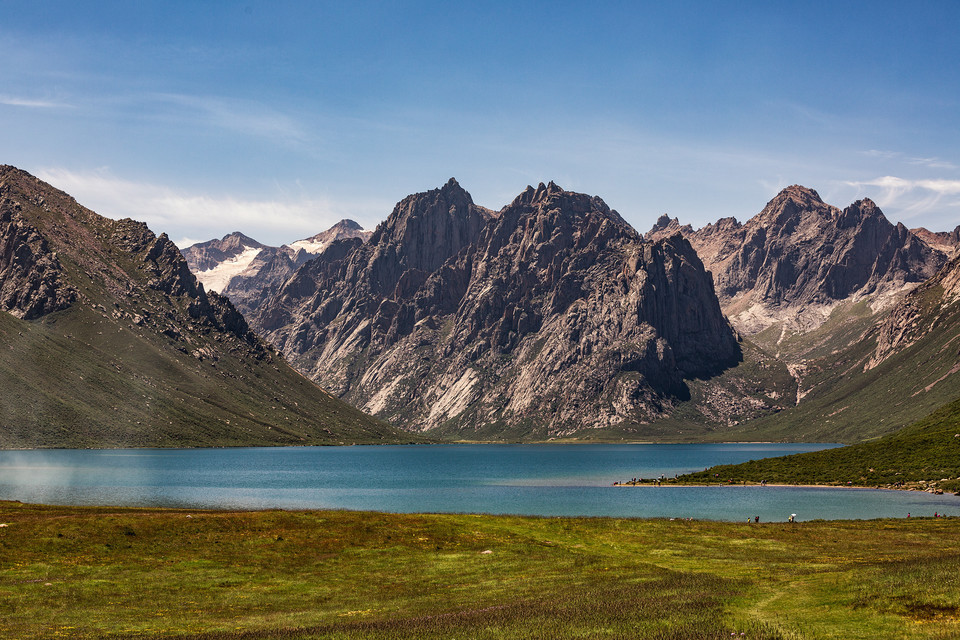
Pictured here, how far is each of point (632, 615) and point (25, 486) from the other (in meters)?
153

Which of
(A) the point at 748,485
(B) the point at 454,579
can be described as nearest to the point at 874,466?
(A) the point at 748,485

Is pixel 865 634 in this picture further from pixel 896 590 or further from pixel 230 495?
pixel 230 495

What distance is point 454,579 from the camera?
5109 cm

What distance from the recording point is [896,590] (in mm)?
38406

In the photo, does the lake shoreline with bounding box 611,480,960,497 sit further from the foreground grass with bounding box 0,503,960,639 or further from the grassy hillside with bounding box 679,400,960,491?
the foreground grass with bounding box 0,503,960,639

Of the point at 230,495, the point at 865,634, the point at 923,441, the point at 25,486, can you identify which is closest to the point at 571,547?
the point at 865,634

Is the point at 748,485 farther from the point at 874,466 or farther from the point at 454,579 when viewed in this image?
the point at 454,579

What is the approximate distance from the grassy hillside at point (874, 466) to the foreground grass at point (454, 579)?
85.5m

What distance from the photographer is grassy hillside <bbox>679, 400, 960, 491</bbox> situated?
155 meters

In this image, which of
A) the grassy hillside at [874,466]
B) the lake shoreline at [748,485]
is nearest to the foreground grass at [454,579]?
the lake shoreline at [748,485]

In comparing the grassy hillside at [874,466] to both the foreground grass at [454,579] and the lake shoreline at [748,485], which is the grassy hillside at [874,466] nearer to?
the lake shoreline at [748,485]

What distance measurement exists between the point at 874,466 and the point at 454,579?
15087cm

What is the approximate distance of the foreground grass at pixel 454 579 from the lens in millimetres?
35688

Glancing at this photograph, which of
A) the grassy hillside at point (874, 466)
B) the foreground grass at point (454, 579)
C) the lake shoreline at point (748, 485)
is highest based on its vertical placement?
the foreground grass at point (454, 579)
